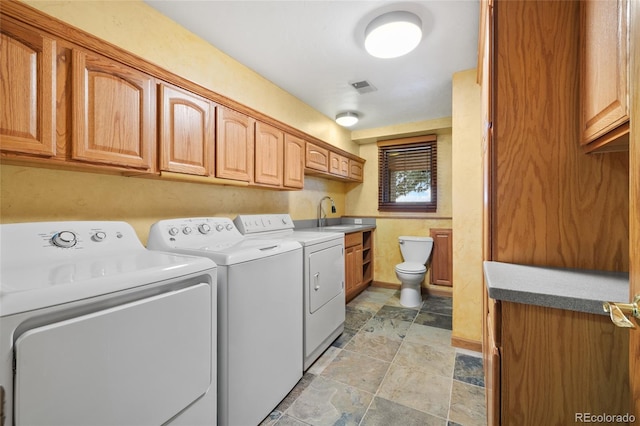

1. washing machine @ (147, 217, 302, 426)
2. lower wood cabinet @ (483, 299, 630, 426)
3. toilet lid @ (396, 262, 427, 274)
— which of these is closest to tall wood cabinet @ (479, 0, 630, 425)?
lower wood cabinet @ (483, 299, 630, 426)

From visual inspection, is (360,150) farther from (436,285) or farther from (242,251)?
(242,251)

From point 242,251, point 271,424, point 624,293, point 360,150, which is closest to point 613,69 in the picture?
point 624,293

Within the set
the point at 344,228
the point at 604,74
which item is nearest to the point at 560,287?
the point at 604,74

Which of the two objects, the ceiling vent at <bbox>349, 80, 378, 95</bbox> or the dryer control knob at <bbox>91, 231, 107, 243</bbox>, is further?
the ceiling vent at <bbox>349, 80, 378, 95</bbox>

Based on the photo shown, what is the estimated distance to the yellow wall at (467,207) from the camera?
2205mm

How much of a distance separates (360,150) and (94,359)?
399 cm

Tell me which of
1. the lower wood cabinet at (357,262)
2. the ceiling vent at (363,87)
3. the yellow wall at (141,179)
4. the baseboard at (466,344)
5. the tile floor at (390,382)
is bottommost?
the tile floor at (390,382)

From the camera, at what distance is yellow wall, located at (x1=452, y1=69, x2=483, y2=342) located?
7.23 feet

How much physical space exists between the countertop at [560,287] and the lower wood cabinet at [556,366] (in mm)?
45

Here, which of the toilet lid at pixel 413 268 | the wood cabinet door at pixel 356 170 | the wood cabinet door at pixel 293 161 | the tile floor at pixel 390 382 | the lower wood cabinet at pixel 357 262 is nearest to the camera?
the tile floor at pixel 390 382

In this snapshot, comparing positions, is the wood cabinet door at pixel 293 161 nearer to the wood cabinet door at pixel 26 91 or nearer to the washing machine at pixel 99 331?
the washing machine at pixel 99 331

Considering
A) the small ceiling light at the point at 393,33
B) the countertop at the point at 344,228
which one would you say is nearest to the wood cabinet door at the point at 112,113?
the small ceiling light at the point at 393,33

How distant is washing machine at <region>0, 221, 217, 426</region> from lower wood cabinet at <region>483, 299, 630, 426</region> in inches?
44.0

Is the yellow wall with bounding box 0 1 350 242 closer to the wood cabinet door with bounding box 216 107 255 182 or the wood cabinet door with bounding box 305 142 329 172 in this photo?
the wood cabinet door with bounding box 216 107 255 182
